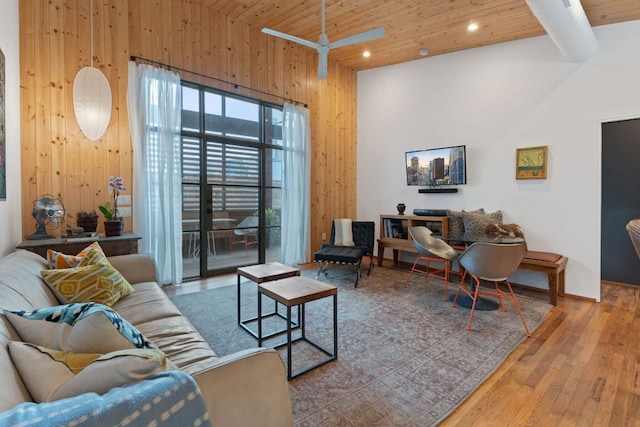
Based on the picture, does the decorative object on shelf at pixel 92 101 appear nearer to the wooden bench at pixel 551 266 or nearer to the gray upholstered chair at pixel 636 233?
the gray upholstered chair at pixel 636 233

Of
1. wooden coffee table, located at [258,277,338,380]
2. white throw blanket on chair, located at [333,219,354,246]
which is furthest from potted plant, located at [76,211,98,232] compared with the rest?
white throw blanket on chair, located at [333,219,354,246]

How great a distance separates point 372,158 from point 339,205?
108cm

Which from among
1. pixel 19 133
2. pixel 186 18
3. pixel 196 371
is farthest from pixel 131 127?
pixel 196 371

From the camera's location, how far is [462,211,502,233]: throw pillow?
157 inches

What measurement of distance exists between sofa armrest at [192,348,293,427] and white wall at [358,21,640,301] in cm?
410

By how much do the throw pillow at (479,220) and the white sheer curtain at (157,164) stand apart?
12.4ft

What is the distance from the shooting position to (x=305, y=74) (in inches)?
203

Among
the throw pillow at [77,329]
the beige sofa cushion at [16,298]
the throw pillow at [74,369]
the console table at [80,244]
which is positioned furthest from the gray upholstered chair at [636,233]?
the console table at [80,244]

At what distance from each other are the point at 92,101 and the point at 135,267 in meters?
1.81

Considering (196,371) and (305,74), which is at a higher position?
(305,74)

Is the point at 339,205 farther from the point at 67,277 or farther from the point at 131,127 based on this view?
the point at 67,277

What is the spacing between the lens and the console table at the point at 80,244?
2541 mm

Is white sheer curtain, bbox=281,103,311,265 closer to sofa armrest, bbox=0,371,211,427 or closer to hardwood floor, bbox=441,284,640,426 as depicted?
hardwood floor, bbox=441,284,640,426

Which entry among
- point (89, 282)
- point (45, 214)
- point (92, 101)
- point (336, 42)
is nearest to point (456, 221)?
point (336, 42)
